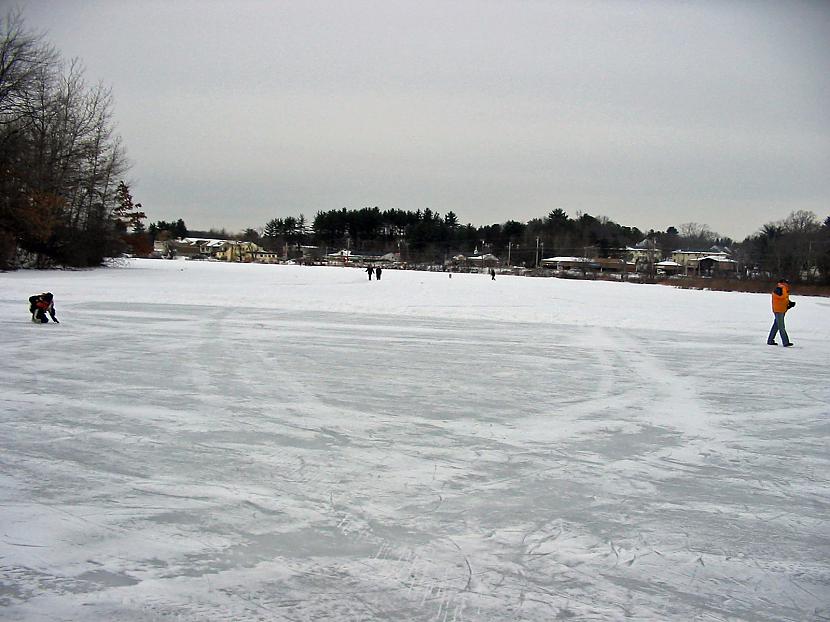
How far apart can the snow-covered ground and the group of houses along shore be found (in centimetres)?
7103

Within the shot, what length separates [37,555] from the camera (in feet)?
9.34

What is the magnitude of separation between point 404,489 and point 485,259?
339 ft

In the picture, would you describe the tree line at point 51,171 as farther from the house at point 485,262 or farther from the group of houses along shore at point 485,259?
the house at point 485,262

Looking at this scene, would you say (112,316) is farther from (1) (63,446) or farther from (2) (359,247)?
(2) (359,247)

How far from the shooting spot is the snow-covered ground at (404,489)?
2637mm

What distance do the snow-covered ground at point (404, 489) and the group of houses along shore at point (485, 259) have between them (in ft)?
233

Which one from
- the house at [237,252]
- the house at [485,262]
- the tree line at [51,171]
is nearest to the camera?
the tree line at [51,171]

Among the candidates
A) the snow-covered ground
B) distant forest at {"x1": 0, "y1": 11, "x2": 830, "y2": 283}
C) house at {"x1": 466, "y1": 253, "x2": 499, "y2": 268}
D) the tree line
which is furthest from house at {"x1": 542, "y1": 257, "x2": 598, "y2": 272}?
the snow-covered ground

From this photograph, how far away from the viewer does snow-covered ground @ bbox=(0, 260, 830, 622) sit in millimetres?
2637

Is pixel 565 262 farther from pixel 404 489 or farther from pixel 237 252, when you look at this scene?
pixel 404 489

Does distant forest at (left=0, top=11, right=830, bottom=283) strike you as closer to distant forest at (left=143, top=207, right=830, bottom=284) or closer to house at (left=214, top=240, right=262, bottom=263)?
distant forest at (left=143, top=207, right=830, bottom=284)

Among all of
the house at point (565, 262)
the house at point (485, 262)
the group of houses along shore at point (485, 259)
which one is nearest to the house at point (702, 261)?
the group of houses along shore at point (485, 259)

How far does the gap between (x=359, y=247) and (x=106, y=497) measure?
12573 cm

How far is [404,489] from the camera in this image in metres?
3.78
